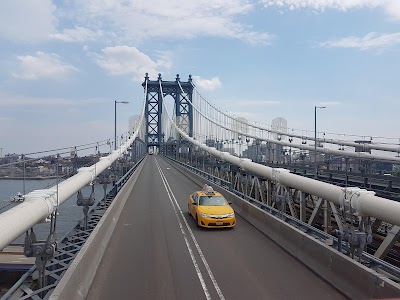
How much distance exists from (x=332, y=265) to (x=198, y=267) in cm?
315

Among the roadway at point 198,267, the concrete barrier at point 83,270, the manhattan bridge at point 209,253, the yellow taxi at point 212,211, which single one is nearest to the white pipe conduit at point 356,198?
the manhattan bridge at point 209,253

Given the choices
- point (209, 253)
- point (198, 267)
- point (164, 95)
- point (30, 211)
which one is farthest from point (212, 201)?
point (164, 95)

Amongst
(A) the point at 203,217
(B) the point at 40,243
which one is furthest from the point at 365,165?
(B) the point at 40,243

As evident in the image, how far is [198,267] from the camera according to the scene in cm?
1016

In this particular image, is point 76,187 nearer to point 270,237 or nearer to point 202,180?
point 270,237

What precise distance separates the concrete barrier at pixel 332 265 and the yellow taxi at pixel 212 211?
1406mm

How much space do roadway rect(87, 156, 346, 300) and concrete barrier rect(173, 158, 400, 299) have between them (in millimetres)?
214

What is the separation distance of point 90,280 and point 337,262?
5267 millimetres

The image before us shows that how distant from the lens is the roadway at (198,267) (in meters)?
8.32

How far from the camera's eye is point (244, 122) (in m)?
58.5

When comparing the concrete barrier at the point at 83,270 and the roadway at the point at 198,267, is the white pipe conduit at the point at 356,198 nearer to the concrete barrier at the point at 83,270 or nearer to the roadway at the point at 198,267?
the roadway at the point at 198,267

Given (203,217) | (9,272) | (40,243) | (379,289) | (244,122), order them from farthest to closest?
1. (244,122)
2. (9,272)
3. (203,217)
4. (40,243)
5. (379,289)

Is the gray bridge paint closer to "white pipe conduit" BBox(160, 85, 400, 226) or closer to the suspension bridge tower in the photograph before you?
"white pipe conduit" BBox(160, 85, 400, 226)

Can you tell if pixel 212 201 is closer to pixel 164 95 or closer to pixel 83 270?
pixel 83 270
